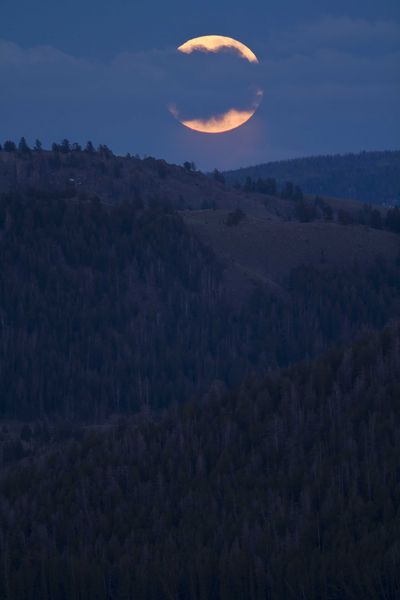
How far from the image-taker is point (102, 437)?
104ft

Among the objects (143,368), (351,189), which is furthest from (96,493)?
(351,189)

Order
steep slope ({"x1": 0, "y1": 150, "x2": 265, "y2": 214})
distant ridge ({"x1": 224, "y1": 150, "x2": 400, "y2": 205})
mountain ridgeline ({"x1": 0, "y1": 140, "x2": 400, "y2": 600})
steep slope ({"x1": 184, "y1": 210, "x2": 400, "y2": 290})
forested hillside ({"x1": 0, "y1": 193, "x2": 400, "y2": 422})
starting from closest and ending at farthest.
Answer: mountain ridgeline ({"x1": 0, "y1": 140, "x2": 400, "y2": 600}), forested hillside ({"x1": 0, "y1": 193, "x2": 400, "y2": 422}), steep slope ({"x1": 184, "y1": 210, "x2": 400, "y2": 290}), steep slope ({"x1": 0, "y1": 150, "x2": 265, "y2": 214}), distant ridge ({"x1": 224, "y1": 150, "x2": 400, "y2": 205})

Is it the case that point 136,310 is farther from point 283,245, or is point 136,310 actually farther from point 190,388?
point 283,245

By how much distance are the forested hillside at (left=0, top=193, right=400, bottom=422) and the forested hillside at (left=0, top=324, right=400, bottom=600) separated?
13163 millimetres

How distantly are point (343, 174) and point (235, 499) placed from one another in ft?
344

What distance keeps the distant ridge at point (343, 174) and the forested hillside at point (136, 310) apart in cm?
6092

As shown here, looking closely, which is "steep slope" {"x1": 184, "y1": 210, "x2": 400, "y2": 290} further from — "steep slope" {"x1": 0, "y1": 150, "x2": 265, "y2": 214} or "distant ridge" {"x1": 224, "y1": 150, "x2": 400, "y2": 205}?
"distant ridge" {"x1": 224, "y1": 150, "x2": 400, "y2": 205}

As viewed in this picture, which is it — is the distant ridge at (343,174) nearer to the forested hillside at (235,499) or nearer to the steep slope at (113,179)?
the steep slope at (113,179)

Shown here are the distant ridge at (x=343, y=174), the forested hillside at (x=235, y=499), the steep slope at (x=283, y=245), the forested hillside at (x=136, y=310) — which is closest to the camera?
the forested hillside at (x=235, y=499)

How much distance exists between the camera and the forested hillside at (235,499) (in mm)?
21000

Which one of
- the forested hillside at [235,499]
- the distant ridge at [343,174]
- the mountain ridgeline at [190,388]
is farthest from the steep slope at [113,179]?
the distant ridge at [343,174]

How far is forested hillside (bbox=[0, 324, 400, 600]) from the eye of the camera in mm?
21000

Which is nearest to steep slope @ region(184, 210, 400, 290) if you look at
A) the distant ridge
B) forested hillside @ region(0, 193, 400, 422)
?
forested hillside @ region(0, 193, 400, 422)

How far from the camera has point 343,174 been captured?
415 feet
